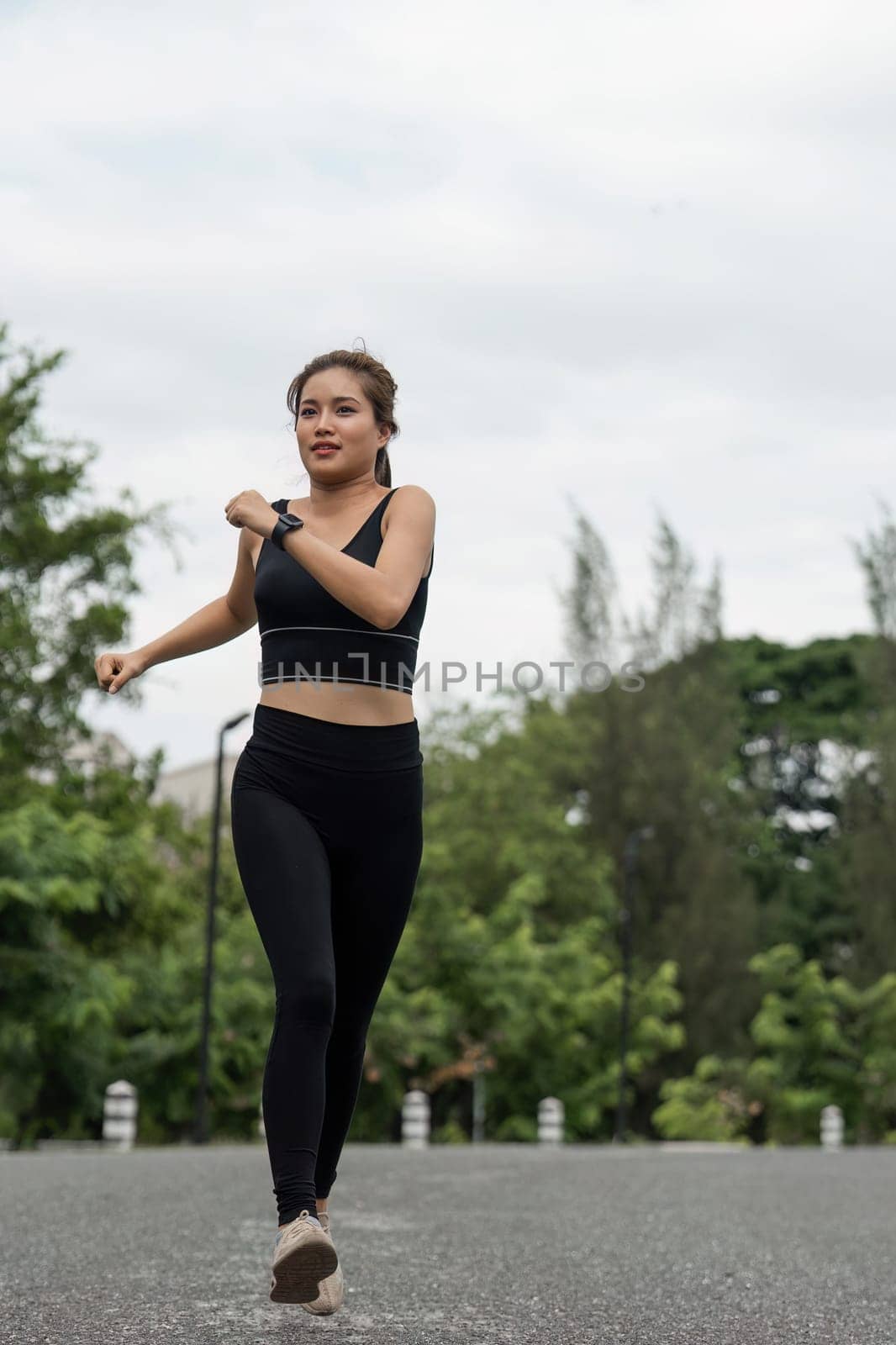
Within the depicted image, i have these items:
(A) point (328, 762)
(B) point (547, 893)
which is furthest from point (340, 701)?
(B) point (547, 893)

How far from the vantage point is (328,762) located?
3936mm

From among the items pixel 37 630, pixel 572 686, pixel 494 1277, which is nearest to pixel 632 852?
pixel 572 686

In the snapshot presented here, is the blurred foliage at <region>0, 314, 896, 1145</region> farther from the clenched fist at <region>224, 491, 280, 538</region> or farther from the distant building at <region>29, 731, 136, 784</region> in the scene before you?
the clenched fist at <region>224, 491, 280, 538</region>

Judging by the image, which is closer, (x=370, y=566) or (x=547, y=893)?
(x=370, y=566)

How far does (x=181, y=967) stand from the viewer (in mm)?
32719

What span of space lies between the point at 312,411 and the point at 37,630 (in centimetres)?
2774

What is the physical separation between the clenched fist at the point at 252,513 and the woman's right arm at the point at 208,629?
1.08 ft

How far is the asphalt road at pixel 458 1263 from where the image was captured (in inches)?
163

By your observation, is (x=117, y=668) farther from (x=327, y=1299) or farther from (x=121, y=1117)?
(x=121, y=1117)

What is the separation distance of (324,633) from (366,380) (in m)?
0.62

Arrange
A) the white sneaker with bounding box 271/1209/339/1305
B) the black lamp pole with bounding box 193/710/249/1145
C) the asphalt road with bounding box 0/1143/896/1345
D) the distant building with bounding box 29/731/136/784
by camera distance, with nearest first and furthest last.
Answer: the white sneaker with bounding box 271/1209/339/1305
the asphalt road with bounding box 0/1143/896/1345
the black lamp pole with bounding box 193/710/249/1145
the distant building with bounding box 29/731/136/784

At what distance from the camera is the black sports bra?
396cm

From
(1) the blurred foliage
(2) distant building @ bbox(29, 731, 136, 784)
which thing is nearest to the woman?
(1) the blurred foliage

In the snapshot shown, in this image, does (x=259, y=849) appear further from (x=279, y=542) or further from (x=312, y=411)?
(x=312, y=411)
